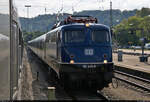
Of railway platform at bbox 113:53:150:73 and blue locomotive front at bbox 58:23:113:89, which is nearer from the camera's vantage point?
blue locomotive front at bbox 58:23:113:89

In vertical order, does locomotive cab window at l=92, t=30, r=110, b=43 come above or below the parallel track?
above

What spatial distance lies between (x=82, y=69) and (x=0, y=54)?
263 inches

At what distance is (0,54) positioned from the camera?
271 centimetres

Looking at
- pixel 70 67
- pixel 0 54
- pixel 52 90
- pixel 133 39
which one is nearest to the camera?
pixel 0 54

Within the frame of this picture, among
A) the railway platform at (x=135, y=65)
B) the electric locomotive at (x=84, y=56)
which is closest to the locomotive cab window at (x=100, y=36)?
the electric locomotive at (x=84, y=56)

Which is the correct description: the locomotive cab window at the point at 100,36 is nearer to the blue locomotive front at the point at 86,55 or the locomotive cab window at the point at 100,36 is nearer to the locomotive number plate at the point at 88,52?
the blue locomotive front at the point at 86,55

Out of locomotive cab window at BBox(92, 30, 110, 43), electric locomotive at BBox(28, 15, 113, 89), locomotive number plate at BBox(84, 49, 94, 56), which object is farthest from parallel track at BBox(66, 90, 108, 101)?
locomotive cab window at BBox(92, 30, 110, 43)

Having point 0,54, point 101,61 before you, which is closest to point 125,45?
point 101,61

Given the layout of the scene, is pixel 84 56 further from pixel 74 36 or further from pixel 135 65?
pixel 135 65

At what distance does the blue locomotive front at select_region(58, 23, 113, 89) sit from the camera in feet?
30.3

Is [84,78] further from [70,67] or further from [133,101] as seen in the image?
[133,101]

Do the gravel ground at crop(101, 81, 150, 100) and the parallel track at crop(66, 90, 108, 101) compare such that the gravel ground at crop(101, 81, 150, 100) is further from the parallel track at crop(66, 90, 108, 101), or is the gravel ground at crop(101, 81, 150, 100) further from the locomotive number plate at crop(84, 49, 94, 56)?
the locomotive number plate at crop(84, 49, 94, 56)

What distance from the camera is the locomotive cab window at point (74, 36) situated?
9609mm

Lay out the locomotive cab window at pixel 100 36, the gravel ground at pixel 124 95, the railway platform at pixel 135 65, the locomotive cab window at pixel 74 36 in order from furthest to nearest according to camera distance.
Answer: the railway platform at pixel 135 65
the locomotive cab window at pixel 100 36
the locomotive cab window at pixel 74 36
the gravel ground at pixel 124 95
